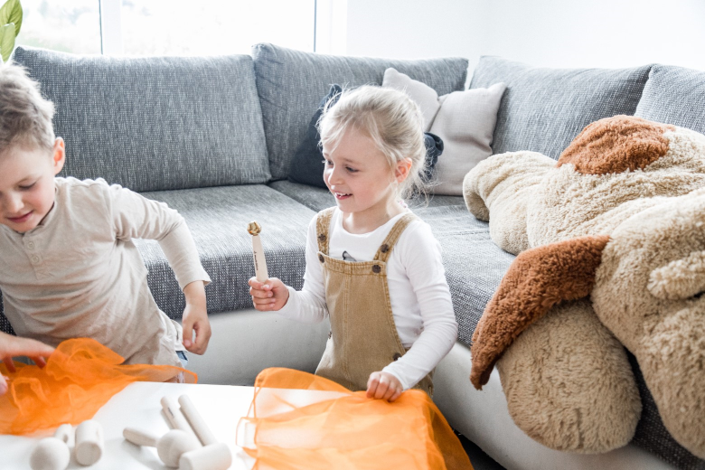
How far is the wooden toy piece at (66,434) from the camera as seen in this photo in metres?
0.72

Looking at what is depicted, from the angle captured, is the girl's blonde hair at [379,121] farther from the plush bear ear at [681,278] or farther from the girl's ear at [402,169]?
the plush bear ear at [681,278]

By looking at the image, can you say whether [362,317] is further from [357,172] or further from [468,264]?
[468,264]

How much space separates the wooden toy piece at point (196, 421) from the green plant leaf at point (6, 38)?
1.44m

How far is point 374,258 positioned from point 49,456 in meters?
0.61

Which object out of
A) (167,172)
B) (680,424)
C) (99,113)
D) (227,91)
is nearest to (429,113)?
(227,91)

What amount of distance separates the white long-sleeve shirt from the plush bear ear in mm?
349

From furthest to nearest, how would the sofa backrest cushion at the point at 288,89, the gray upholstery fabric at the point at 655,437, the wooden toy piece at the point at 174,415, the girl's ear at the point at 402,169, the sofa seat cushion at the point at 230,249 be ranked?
1. the sofa backrest cushion at the point at 288,89
2. the sofa seat cushion at the point at 230,249
3. the girl's ear at the point at 402,169
4. the gray upholstery fabric at the point at 655,437
5. the wooden toy piece at the point at 174,415

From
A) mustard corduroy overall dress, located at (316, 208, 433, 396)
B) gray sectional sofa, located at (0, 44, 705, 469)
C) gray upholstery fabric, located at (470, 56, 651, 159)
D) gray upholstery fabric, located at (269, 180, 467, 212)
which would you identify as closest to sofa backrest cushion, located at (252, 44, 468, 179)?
gray sectional sofa, located at (0, 44, 705, 469)

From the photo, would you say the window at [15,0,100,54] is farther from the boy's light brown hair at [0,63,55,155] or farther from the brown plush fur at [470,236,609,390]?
the brown plush fur at [470,236,609,390]

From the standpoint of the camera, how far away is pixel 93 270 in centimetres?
107

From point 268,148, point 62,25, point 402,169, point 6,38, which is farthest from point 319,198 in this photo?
point 62,25

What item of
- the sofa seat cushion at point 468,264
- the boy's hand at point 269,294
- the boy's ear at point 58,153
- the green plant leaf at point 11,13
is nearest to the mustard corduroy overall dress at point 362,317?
the boy's hand at point 269,294

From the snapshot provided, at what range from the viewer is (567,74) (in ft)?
6.64

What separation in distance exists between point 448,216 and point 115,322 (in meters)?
1.04
